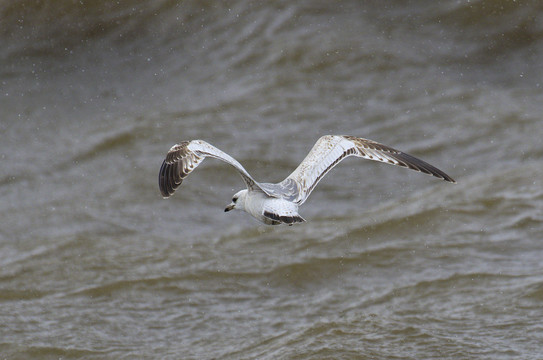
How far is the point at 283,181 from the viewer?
6.22 m

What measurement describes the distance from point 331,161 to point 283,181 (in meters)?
0.57

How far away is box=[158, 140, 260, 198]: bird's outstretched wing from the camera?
18.1 ft

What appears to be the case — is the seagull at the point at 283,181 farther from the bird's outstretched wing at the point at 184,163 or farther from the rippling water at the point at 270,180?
the rippling water at the point at 270,180

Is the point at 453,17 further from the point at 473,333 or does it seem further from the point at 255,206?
the point at 255,206

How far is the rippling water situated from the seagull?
1.37 m

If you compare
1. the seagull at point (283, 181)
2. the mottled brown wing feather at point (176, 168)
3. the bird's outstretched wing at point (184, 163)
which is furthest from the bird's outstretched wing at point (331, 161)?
the mottled brown wing feather at point (176, 168)

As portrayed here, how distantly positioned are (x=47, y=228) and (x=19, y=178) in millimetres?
1080

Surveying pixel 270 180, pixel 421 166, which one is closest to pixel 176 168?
pixel 421 166

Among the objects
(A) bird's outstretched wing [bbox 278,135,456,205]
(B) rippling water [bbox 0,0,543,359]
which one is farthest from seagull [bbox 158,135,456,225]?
(B) rippling water [bbox 0,0,543,359]

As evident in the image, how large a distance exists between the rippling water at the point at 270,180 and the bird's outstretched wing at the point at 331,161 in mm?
1347

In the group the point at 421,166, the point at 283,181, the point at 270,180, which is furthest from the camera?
the point at 270,180

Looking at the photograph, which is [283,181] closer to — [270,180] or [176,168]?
[176,168]

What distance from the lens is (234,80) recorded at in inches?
440

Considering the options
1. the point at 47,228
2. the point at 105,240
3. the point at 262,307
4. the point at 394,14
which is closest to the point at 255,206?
the point at 262,307
